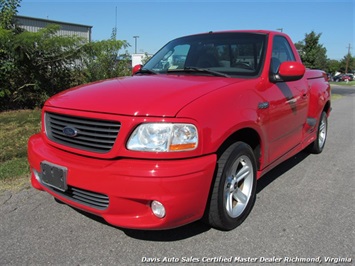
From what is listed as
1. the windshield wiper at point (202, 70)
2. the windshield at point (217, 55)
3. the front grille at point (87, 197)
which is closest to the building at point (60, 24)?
the windshield at point (217, 55)

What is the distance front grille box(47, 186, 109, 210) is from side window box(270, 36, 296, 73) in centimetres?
222

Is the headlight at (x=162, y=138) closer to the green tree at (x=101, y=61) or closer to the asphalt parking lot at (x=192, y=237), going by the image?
the asphalt parking lot at (x=192, y=237)

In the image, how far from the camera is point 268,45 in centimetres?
379

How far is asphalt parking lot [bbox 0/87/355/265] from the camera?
263 cm

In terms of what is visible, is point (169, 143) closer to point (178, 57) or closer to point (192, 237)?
point (192, 237)

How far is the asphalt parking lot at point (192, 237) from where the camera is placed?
263cm

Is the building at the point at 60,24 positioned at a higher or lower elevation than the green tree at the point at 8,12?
higher

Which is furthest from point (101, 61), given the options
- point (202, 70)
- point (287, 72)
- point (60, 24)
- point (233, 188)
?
point (60, 24)

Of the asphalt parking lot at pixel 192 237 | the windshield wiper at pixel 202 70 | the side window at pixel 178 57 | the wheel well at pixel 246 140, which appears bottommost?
the asphalt parking lot at pixel 192 237

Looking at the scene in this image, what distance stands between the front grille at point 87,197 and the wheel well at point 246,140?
0.98m

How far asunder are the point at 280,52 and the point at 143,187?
2.66m

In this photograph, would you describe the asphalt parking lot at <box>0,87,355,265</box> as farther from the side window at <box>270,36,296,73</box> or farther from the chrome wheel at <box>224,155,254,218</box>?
the side window at <box>270,36,296,73</box>

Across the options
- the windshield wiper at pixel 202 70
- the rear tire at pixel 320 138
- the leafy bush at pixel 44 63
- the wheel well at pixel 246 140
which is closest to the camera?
the wheel well at pixel 246 140

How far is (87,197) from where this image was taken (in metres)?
2.69
